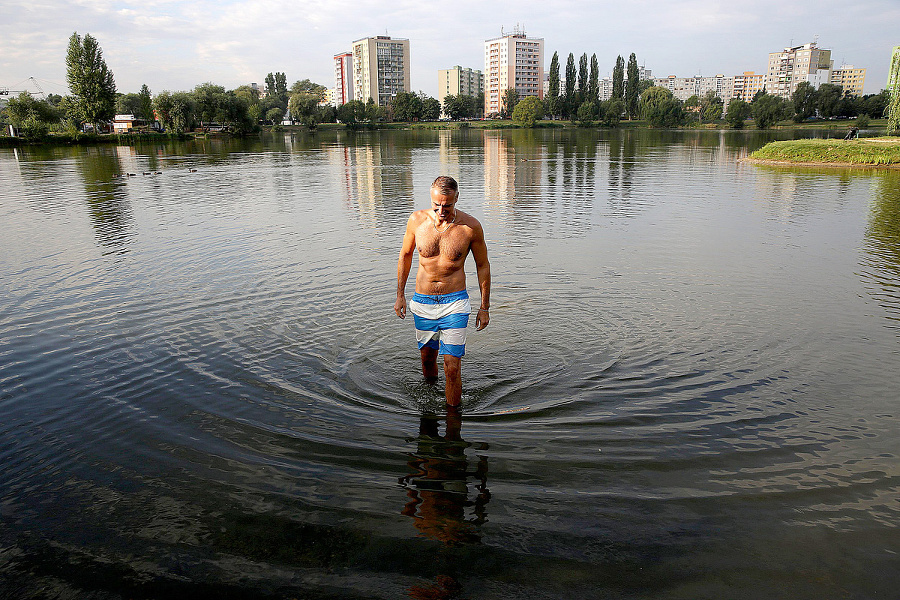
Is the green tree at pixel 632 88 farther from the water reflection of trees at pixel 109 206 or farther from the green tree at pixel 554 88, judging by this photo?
the water reflection of trees at pixel 109 206

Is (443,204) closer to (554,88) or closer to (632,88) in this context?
(632,88)

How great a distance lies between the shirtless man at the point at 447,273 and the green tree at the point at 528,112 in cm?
15026

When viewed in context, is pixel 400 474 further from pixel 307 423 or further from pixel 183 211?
pixel 183 211

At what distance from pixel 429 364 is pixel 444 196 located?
2.20m

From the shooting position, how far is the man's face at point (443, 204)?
583 centimetres

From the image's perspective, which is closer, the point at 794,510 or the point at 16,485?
the point at 794,510

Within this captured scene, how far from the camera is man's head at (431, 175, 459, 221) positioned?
579 centimetres

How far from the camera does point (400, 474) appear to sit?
524 cm

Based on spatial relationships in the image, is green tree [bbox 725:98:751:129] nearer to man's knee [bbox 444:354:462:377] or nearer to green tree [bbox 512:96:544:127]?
green tree [bbox 512:96:544:127]

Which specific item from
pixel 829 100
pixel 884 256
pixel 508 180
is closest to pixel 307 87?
pixel 829 100

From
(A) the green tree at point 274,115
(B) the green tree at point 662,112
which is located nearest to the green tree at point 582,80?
(B) the green tree at point 662,112

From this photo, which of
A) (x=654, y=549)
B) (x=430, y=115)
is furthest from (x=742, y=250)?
(x=430, y=115)

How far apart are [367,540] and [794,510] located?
11.7 ft

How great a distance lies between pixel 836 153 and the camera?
114 ft
